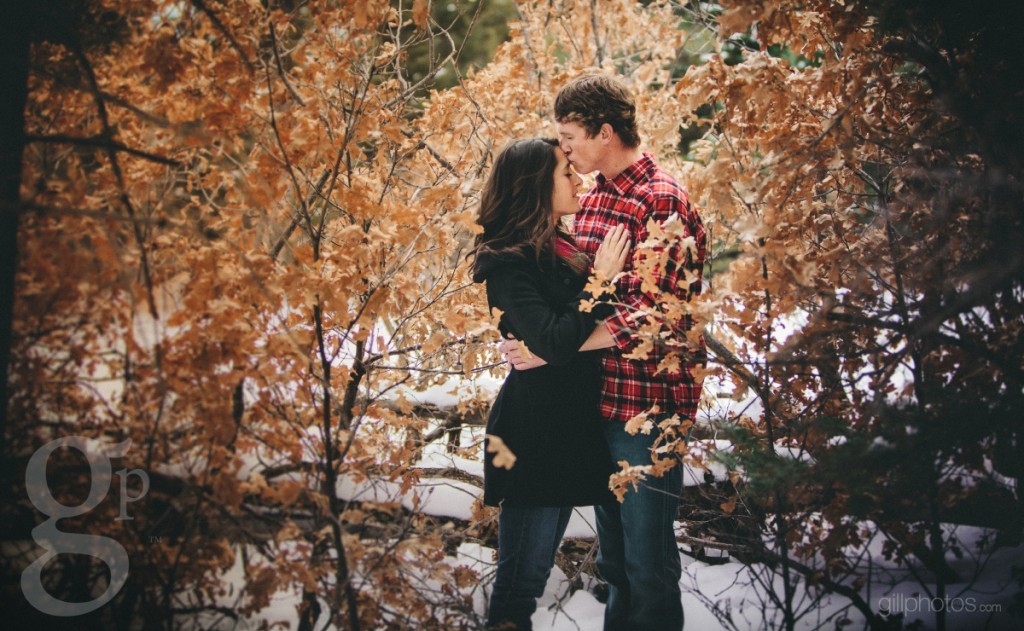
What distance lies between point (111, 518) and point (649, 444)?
1689mm

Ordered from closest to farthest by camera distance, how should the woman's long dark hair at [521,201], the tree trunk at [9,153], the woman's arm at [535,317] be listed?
the tree trunk at [9,153] < the woman's arm at [535,317] < the woman's long dark hair at [521,201]

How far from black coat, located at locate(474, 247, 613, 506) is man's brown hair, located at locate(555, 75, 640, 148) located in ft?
2.01

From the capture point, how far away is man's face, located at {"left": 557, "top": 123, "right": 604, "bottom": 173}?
2.50 metres

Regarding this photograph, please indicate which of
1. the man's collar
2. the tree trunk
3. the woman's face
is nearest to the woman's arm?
the woman's face

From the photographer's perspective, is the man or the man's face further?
the man's face

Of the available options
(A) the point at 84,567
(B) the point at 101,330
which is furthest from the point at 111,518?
(B) the point at 101,330

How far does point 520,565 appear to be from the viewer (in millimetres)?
2250

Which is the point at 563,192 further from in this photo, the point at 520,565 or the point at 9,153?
the point at 9,153

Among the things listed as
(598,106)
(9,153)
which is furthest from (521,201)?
(9,153)

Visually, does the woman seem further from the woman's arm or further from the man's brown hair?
the man's brown hair

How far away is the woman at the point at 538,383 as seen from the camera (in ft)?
7.27

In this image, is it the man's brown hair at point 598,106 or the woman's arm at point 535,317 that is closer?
the woman's arm at point 535,317

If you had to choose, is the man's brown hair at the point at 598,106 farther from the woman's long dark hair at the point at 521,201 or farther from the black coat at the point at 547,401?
the black coat at the point at 547,401

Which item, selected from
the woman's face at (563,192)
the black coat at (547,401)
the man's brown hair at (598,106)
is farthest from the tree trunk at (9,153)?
the man's brown hair at (598,106)
